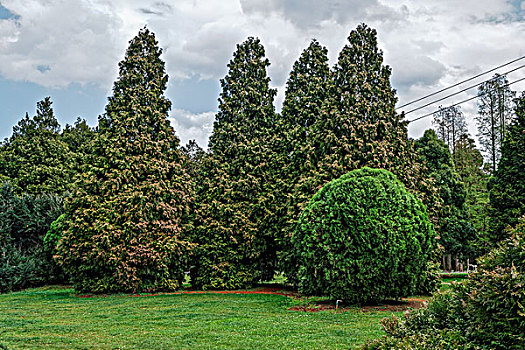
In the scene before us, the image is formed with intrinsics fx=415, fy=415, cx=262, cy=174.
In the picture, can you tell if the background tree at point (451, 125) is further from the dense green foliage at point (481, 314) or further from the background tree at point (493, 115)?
the dense green foliage at point (481, 314)

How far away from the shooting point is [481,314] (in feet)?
9.96

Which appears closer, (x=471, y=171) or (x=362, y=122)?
(x=362, y=122)

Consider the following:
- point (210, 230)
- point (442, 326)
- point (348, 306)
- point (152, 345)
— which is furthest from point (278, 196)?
point (442, 326)

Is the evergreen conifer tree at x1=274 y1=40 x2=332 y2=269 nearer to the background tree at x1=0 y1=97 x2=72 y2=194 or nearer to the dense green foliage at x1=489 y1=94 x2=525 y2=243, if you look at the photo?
the dense green foliage at x1=489 y1=94 x2=525 y2=243

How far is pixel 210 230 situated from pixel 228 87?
5.83 meters

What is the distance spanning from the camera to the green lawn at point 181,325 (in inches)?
248

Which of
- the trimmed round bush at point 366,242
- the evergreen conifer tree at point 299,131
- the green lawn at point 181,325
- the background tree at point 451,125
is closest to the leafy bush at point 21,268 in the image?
the green lawn at point 181,325

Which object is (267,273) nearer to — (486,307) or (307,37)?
(307,37)

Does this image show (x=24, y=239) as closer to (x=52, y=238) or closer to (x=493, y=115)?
(x=52, y=238)

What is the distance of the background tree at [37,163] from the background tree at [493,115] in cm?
2936

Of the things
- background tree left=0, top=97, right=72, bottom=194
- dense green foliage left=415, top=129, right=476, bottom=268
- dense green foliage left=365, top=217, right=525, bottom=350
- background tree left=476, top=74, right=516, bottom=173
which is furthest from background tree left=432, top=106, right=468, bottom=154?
dense green foliage left=365, top=217, right=525, bottom=350

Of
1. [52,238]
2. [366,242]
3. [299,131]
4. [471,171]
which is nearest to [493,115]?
[471,171]

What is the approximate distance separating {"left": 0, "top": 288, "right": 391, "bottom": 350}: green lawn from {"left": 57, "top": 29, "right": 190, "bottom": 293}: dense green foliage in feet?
7.46

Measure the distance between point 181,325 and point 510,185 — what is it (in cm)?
1782
